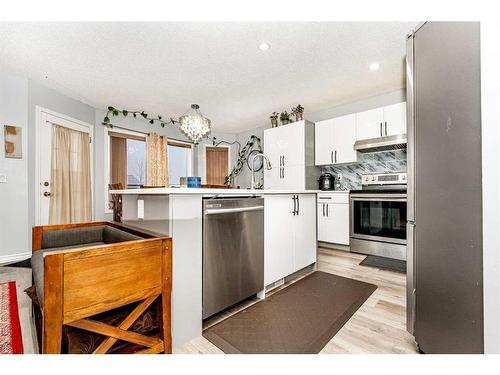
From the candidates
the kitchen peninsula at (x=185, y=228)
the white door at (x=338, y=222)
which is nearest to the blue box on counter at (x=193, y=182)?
the kitchen peninsula at (x=185, y=228)

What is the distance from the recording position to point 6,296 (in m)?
1.99

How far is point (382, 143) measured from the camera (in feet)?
10.5

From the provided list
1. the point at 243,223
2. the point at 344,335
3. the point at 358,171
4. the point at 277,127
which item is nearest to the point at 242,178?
the point at 277,127

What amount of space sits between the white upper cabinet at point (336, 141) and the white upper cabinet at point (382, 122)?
12 cm

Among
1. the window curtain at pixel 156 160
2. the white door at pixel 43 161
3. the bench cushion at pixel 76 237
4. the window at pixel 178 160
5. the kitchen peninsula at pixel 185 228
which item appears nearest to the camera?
the kitchen peninsula at pixel 185 228

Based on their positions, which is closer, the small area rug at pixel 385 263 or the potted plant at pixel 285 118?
the small area rug at pixel 385 263

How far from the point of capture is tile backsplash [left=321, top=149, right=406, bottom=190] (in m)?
3.45

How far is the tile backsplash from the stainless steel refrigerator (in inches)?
97.5

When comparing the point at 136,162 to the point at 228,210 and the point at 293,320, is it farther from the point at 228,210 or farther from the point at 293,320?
the point at 293,320

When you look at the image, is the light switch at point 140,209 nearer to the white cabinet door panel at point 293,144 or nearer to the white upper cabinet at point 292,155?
the white upper cabinet at point 292,155

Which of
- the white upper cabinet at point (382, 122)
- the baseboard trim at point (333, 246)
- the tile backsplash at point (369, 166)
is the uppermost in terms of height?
the white upper cabinet at point (382, 122)

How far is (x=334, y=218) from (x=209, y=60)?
280 centimetres

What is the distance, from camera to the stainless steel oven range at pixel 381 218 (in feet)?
9.11

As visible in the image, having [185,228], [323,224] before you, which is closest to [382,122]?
[323,224]
